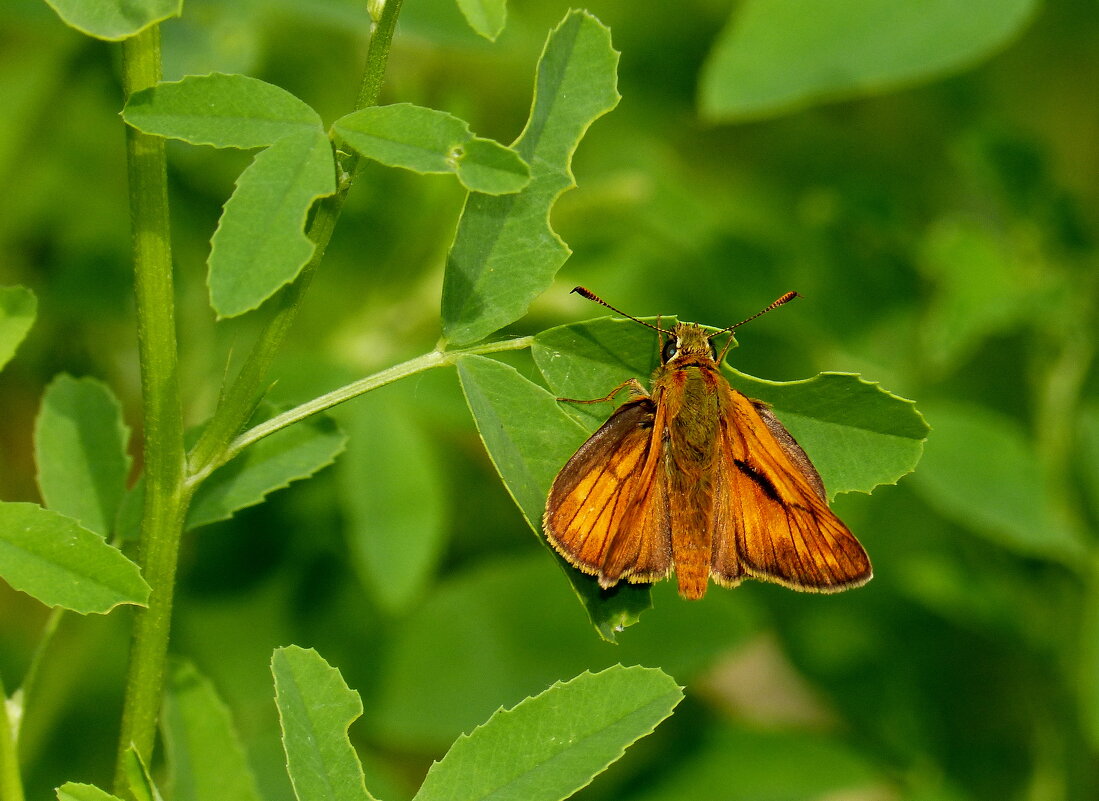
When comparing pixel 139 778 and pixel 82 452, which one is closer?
pixel 139 778

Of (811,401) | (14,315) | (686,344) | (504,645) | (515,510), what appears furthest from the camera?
(515,510)

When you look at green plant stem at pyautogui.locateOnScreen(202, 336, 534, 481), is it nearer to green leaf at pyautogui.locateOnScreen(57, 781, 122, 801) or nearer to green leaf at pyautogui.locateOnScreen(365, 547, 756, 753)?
green leaf at pyautogui.locateOnScreen(57, 781, 122, 801)

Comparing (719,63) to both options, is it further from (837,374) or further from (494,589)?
(494,589)

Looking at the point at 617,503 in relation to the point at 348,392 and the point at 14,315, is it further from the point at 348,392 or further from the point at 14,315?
the point at 14,315

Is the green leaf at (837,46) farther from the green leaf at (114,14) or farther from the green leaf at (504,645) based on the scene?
the green leaf at (114,14)

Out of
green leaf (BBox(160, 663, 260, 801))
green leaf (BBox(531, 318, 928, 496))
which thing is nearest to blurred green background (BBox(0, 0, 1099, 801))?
green leaf (BBox(160, 663, 260, 801))

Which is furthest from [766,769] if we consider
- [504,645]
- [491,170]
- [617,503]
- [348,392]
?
[491,170]
